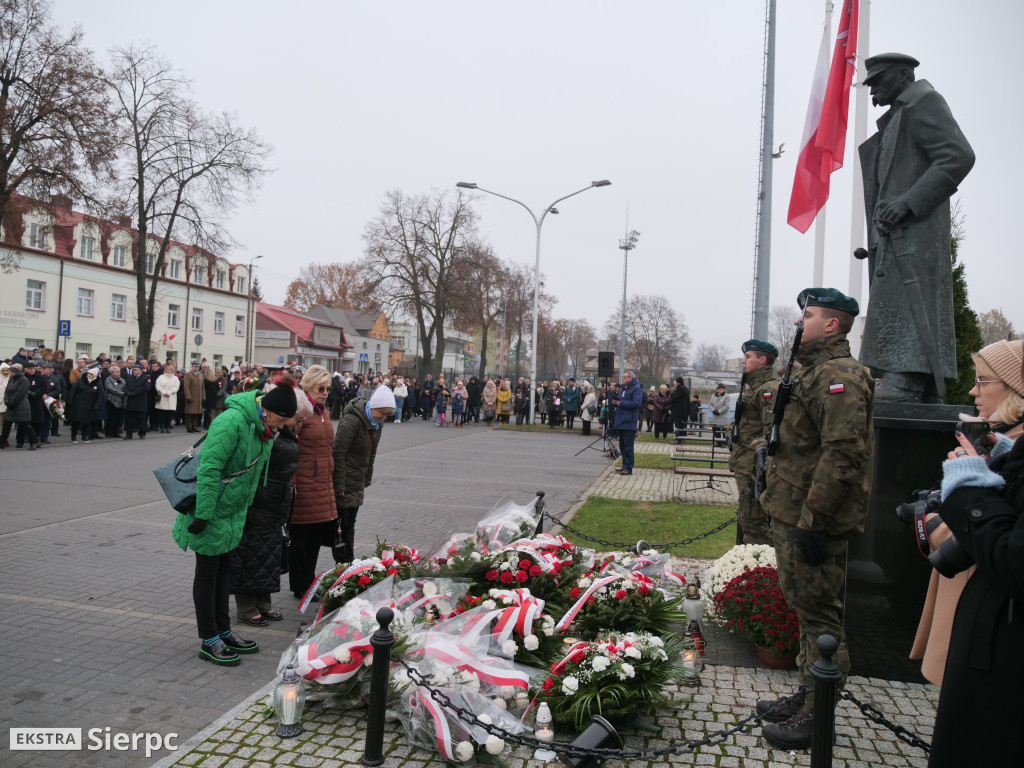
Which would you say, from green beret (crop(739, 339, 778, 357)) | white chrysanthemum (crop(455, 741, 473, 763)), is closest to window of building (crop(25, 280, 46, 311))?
green beret (crop(739, 339, 778, 357))

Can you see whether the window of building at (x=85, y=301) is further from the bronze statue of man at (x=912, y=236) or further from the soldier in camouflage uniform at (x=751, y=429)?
the bronze statue of man at (x=912, y=236)

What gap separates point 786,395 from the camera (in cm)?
407

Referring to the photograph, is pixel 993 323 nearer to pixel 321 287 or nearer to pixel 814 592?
pixel 814 592

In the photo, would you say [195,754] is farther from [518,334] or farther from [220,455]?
[518,334]

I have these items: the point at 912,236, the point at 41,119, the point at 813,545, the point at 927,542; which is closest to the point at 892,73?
the point at 912,236

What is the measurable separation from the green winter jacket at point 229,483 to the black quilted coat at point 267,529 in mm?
357

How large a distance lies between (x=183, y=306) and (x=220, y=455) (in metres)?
54.9

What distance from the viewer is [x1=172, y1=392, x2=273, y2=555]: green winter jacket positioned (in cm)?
473

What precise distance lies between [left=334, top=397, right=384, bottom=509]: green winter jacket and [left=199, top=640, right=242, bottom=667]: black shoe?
5.38 feet

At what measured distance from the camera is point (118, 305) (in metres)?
48.2

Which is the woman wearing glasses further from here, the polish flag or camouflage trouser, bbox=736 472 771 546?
the polish flag

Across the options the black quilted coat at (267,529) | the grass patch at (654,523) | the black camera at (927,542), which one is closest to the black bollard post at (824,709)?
the black camera at (927,542)

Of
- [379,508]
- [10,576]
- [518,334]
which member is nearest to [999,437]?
[10,576]

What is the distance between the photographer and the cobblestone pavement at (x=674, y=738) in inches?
145
